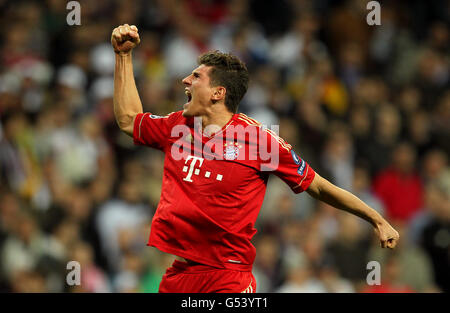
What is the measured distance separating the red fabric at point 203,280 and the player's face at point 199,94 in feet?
3.29

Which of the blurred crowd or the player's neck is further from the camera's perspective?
the blurred crowd

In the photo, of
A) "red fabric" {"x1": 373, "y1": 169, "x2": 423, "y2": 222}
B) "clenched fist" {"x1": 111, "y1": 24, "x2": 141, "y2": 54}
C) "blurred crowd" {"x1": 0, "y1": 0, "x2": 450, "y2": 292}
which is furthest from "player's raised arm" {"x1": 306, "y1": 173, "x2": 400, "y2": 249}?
"red fabric" {"x1": 373, "y1": 169, "x2": 423, "y2": 222}

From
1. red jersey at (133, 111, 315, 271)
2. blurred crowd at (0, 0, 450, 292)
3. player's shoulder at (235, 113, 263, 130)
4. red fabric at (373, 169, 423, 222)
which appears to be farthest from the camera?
red fabric at (373, 169, 423, 222)

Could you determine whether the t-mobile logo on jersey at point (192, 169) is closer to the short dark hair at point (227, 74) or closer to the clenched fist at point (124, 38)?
the short dark hair at point (227, 74)

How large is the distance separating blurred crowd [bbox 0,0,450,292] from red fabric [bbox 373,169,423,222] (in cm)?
2

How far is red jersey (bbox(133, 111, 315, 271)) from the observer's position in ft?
16.6

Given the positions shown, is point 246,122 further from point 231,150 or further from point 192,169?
point 192,169

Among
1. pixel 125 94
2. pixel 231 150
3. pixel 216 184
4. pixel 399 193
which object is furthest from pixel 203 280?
pixel 399 193

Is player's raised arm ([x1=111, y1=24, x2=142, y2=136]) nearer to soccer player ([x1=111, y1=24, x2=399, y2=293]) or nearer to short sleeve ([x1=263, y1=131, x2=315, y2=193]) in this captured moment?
soccer player ([x1=111, y1=24, x2=399, y2=293])

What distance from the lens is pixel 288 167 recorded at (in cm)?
520

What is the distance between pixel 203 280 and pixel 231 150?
0.86 m

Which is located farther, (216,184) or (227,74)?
(227,74)

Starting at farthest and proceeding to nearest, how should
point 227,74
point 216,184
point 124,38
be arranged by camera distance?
point 227,74
point 124,38
point 216,184

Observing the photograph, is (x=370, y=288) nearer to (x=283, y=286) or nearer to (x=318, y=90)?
(x=283, y=286)
